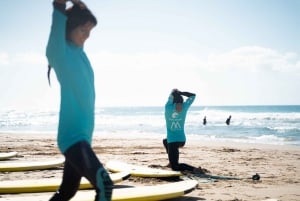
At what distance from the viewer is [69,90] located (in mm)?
2217

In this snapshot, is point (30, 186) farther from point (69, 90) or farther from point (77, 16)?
point (77, 16)

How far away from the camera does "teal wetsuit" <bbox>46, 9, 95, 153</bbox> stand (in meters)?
2.17

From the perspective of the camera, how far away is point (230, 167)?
805cm

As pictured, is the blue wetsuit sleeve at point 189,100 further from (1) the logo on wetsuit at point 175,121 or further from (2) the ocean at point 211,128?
(2) the ocean at point 211,128

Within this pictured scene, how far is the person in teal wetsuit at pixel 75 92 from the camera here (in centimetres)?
214

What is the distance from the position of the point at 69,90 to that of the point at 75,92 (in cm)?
4

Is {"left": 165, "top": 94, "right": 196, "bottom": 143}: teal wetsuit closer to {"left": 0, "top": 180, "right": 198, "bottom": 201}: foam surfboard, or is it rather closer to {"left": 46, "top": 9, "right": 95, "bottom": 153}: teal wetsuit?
{"left": 0, "top": 180, "right": 198, "bottom": 201}: foam surfboard

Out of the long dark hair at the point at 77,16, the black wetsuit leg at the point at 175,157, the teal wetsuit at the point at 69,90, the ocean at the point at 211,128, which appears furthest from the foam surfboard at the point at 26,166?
the ocean at the point at 211,128

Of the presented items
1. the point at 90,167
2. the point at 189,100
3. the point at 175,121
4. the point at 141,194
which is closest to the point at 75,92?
the point at 90,167

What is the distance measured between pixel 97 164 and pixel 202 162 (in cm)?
710

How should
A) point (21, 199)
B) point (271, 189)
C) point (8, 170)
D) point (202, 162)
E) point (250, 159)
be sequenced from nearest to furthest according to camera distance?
point (21, 199)
point (271, 189)
point (8, 170)
point (202, 162)
point (250, 159)

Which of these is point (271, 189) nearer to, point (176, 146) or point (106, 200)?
point (176, 146)

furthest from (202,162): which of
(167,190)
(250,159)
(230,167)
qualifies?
(167,190)

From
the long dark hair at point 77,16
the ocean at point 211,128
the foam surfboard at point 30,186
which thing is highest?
the long dark hair at point 77,16
